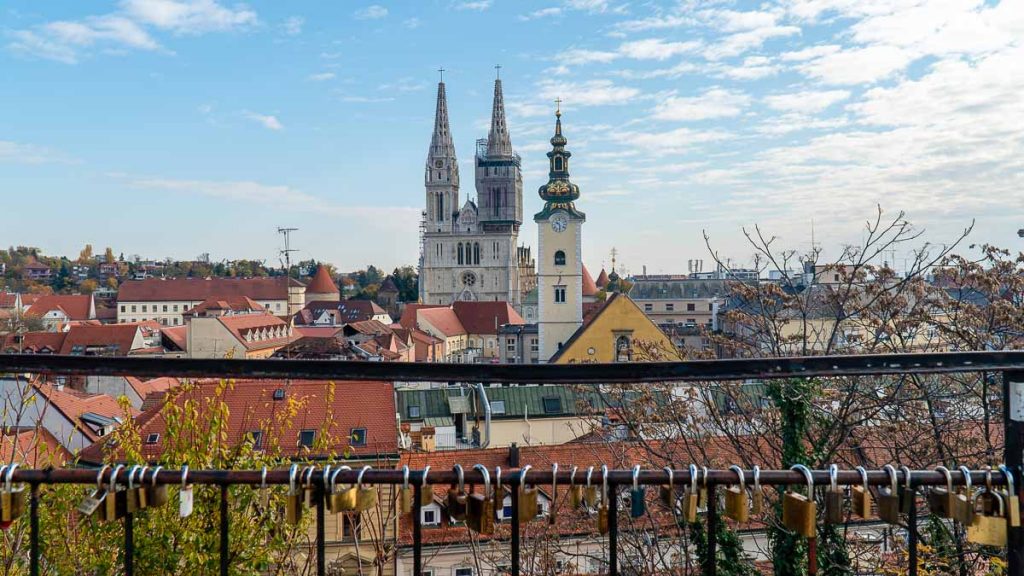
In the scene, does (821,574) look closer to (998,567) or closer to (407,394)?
(998,567)

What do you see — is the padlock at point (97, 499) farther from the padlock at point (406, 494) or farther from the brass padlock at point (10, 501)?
the padlock at point (406, 494)

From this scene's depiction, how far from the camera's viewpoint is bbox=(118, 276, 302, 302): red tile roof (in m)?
84.9

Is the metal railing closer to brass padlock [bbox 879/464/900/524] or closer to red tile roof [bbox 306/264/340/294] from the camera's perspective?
brass padlock [bbox 879/464/900/524]

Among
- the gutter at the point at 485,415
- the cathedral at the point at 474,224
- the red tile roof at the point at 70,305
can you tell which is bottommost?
the gutter at the point at 485,415

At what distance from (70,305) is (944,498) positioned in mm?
86522

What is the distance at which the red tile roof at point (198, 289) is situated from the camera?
84.9 metres

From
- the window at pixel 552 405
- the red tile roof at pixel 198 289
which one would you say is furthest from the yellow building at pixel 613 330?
the red tile roof at pixel 198 289

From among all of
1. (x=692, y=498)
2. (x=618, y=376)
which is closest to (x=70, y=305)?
(x=618, y=376)

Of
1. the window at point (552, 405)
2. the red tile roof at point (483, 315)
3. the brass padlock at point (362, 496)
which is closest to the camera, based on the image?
the brass padlock at point (362, 496)

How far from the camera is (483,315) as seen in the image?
6888cm

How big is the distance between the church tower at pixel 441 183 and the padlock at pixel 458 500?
90025mm

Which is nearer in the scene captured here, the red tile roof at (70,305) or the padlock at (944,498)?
the padlock at (944,498)

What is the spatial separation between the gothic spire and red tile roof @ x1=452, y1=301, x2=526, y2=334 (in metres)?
30.3

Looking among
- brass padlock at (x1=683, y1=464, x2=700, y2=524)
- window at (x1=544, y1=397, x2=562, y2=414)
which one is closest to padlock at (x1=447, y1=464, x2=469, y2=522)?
brass padlock at (x1=683, y1=464, x2=700, y2=524)
